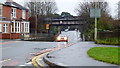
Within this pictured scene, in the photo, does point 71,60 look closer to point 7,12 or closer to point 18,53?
point 18,53

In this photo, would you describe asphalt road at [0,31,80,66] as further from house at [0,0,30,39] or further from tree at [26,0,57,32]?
tree at [26,0,57,32]

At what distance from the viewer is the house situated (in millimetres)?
41094

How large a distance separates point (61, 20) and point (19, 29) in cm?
3981

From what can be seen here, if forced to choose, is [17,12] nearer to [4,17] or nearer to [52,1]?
[4,17]

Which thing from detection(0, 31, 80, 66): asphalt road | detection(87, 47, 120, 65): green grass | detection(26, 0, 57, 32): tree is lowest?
detection(0, 31, 80, 66): asphalt road

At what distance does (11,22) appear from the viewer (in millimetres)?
41594

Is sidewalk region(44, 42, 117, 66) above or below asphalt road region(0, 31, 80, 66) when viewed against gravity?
above

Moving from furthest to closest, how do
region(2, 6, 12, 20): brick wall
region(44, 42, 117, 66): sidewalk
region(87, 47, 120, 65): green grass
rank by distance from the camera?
region(2, 6, 12, 20): brick wall, region(87, 47, 120, 65): green grass, region(44, 42, 117, 66): sidewalk

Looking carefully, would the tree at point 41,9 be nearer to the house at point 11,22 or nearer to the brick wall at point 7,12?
the house at point 11,22

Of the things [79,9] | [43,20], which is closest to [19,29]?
[79,9]

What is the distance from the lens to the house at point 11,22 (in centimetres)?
4109

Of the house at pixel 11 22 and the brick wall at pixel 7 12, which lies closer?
the house at pixel 11 22

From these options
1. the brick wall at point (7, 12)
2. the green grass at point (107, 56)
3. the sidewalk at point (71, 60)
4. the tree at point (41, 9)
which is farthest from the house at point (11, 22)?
the green grass at point (107, 56)

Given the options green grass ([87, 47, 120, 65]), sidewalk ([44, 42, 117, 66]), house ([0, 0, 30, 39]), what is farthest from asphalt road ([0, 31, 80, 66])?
house ([0, 0, 30, 39])
